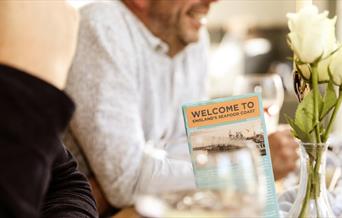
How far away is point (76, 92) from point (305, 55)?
0.73m

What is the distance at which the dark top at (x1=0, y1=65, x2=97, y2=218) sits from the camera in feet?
1.60

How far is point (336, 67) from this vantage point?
0.75 m

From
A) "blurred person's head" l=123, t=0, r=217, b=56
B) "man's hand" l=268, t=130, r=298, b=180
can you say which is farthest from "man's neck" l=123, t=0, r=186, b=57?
"man's hand" l=268, t=130, r=298, b=180

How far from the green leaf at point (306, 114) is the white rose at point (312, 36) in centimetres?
5

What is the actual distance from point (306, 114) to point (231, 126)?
107 mm

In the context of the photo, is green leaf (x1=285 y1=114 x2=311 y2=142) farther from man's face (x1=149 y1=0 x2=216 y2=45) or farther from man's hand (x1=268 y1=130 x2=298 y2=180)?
man's face (x1=149 y1=0 x2=216 y2=45)

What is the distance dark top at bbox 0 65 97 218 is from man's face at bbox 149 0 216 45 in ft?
3.36

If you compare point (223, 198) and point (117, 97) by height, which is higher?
point (223, 198)

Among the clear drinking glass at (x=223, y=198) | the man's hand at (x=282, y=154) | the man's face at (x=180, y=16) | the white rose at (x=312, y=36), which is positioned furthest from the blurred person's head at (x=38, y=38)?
the man's face at (x=180, y=16)

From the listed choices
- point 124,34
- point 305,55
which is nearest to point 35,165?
point 305,55

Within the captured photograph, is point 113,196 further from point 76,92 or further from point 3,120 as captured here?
point 3,120

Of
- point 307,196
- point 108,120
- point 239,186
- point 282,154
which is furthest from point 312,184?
point 108,120

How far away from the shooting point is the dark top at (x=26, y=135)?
0.49m

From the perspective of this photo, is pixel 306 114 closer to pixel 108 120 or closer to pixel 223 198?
pixel 223 198
